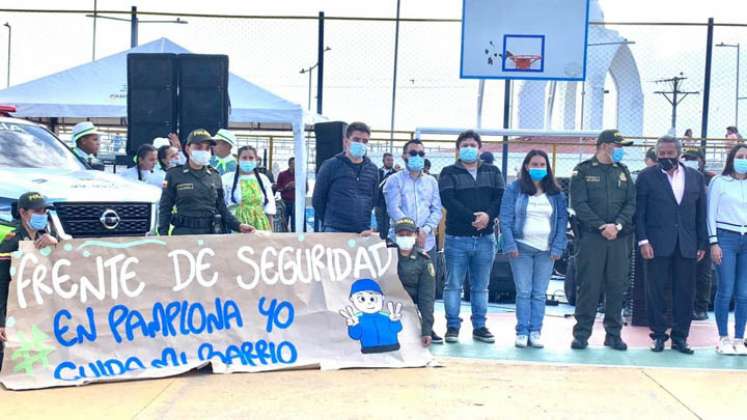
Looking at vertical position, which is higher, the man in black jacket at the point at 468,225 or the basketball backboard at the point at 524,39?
the basketball backboard at the point at 524,39

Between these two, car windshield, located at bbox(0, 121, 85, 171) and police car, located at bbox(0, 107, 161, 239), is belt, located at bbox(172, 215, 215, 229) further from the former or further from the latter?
car windshield, located at bbox(0, 121, 85, 171)

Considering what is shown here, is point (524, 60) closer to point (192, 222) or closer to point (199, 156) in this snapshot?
point (199, 156)

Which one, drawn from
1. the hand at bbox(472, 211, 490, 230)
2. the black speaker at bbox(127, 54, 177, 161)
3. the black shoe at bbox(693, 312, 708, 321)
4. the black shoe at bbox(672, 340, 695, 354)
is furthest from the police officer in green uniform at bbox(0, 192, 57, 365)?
the black shoe at bbox(693, 312, 708, 321)

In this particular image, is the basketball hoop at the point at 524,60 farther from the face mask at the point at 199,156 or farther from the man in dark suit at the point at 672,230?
the face mask at the point at 199,156

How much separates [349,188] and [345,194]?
0.07m

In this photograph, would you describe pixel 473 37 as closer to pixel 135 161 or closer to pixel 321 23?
pixel 321 23

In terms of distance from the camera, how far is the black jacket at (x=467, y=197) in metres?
9.26

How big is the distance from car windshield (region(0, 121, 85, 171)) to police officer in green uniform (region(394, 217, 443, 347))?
11.1ft

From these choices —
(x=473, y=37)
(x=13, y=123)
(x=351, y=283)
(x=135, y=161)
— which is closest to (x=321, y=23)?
(x=473, y=37)

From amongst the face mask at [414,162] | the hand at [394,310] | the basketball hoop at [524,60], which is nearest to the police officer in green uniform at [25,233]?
the hand at [394,310]

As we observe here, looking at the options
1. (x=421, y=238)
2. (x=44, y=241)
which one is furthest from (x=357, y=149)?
(x=44, y=241)

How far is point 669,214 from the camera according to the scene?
905 centimetres

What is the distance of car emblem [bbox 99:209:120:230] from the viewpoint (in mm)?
8344

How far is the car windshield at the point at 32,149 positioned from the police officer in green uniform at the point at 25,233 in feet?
5.17
